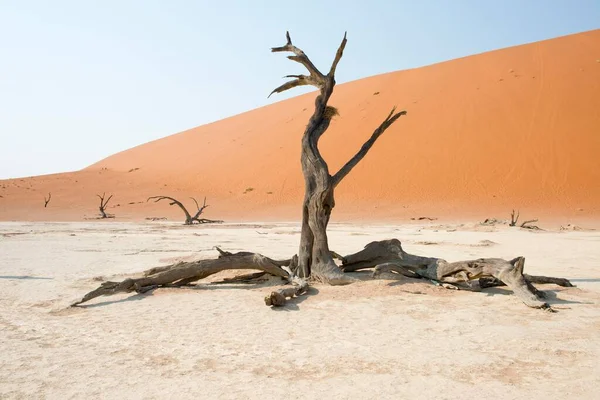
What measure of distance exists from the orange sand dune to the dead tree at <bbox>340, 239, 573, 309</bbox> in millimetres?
16333

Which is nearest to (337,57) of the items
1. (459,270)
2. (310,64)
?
(310,64)

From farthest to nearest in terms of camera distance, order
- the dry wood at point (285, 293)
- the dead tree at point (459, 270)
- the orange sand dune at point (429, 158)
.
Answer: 1. the orange sand dune at point (429, 158)
2. the dead tree at point (459, 270)
3. the dry wood at point (285, 293)

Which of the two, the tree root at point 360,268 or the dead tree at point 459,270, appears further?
the tree root at point 360,268

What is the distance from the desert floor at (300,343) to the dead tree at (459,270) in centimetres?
16

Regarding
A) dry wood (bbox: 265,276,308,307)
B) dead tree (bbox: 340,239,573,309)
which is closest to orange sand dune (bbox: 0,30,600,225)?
dead tree (bbox: 340,239,573,309)

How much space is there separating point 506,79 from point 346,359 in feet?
119

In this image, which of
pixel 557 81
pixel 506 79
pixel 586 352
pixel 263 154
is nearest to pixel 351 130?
pixel 263 154

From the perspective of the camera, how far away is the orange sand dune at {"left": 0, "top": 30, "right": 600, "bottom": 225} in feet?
82.8

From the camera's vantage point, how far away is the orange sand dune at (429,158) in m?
25.2

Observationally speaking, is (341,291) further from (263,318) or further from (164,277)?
(164,277)

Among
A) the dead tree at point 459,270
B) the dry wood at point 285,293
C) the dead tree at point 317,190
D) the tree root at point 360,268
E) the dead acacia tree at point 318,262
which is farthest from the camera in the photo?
the dead tree at point 317,190

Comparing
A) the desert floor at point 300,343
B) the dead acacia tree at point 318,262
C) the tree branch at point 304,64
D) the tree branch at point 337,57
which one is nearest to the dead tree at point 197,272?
the dead acacia tree at point 318,262

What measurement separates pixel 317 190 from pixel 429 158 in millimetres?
24475

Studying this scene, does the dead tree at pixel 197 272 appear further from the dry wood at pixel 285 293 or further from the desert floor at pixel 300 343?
the desert floor at pixel 300 343
